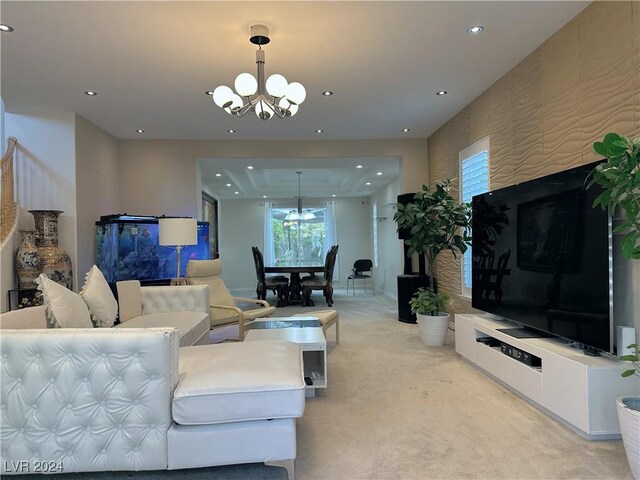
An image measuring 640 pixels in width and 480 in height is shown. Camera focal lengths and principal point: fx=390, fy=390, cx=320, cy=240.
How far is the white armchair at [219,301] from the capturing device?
426 cm

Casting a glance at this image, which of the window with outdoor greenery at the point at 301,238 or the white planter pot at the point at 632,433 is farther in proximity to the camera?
the window with outdoor greenery at the point at 301,238

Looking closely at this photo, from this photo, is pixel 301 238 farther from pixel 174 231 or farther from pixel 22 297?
pixel 22 297

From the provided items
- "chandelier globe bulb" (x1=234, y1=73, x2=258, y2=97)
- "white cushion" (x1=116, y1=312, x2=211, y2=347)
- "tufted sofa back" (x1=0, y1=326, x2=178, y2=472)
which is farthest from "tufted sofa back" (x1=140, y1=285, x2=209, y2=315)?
"tufted sofa back" (x1=0, y1=326, x2=178, y2=472)

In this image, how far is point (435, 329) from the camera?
4.32 m

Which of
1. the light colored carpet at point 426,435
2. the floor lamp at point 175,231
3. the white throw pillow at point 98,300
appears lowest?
the light colored carpet at point 426,435

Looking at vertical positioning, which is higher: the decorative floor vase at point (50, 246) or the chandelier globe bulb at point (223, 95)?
the chandelier globe bulb at point (223, 95)

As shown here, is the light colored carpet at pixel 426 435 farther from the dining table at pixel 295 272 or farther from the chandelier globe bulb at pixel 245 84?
the dining table at pixel 295 272

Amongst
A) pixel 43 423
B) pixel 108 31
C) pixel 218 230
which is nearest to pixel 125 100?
pixel 108 31

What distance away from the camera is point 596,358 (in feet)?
7.52

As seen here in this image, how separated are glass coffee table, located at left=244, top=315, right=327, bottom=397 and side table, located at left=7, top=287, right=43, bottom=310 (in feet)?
7.96

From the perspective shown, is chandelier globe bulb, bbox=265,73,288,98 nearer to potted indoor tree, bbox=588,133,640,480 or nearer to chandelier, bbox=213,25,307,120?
chandelier, bbox=213,25,307,120

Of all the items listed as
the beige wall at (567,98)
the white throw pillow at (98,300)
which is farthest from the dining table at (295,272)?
the white throw pillow at (98,300)

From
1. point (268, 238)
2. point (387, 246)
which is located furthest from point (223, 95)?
point (268, 238)

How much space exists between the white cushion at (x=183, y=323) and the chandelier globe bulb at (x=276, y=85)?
1.98m
